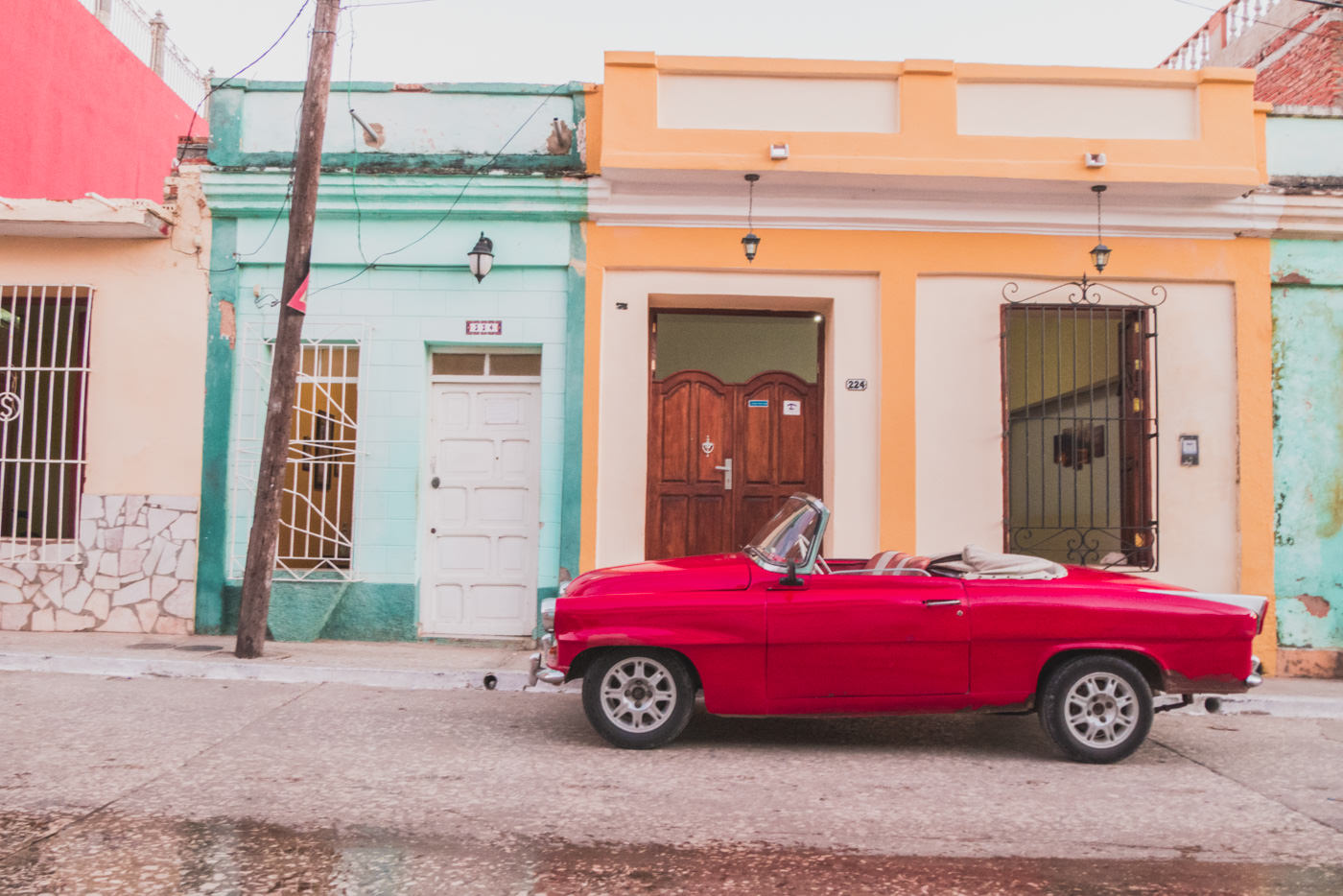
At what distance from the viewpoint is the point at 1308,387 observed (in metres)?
9.23

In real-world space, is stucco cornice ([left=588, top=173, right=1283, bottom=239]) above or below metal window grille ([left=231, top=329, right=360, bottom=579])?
above

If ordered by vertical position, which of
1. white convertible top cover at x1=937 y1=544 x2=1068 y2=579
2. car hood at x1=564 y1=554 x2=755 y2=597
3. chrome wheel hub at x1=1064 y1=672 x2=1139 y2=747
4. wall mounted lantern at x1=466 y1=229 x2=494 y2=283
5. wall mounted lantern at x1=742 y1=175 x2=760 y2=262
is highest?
wall mounted lantern at x1=742 y1=175 x2=760 y2=262

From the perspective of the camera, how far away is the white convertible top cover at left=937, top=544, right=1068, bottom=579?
5.94 meters

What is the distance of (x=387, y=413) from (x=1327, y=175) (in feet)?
28.8

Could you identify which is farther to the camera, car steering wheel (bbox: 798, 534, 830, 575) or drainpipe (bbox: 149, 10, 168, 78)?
drainpipe (bbox: 149, 10, 168, 78)

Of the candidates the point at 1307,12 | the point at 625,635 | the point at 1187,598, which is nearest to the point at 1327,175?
the point at 1307,12

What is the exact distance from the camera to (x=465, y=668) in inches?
306

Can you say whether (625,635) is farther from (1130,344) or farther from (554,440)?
(1130,344)

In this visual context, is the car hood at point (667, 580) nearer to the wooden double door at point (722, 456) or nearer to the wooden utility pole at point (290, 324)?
the wooden utility pole at point (290, 324)

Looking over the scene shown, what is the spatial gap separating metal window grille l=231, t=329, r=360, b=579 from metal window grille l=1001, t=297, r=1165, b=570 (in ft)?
19.5

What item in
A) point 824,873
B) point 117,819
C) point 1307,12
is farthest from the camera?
point 1307,12

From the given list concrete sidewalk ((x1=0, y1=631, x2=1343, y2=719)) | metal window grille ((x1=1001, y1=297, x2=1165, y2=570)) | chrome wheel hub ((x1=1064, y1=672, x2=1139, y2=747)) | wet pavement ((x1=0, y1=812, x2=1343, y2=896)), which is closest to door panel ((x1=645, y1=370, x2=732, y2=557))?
concrete sidewalk ((x1=0, y1=631, x2=1343, y2=719))

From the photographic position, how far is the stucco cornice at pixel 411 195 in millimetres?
9258

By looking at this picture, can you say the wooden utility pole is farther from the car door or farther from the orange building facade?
the car door
